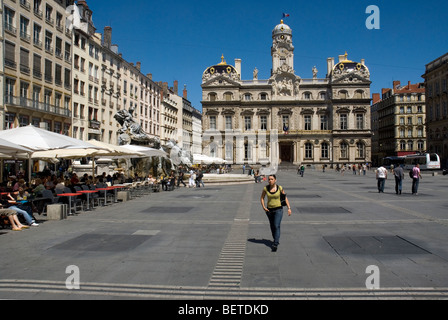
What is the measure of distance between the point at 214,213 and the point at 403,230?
5.79 meters

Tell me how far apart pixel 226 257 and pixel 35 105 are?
1218 inches

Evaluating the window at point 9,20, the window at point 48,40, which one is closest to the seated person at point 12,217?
the window at point 9,20

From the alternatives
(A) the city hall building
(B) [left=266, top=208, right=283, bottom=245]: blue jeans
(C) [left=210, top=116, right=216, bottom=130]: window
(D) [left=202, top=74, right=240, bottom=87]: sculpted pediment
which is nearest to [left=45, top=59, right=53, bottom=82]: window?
(B) [left=266, top=208, right=283, bottom=245]: blue jeans

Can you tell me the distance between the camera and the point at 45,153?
48.6 ft

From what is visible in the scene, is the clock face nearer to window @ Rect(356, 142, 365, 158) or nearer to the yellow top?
window @ Rect(356, 142, 365, 158)

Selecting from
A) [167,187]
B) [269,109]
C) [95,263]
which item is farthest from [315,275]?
[269,109]

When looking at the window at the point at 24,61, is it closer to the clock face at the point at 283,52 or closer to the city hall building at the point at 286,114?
the city hall building at the point at 286,114

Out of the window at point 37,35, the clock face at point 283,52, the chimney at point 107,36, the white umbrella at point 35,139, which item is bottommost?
the white umbrella at point 35,139

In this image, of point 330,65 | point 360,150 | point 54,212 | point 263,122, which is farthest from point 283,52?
point 54,212

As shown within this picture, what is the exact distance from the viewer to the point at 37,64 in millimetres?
33344

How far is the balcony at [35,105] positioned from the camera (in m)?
30.1

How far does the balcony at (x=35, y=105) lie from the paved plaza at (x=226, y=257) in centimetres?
2259

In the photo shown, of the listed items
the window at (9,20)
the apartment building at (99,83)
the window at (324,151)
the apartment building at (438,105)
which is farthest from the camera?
the window at (324,151)
